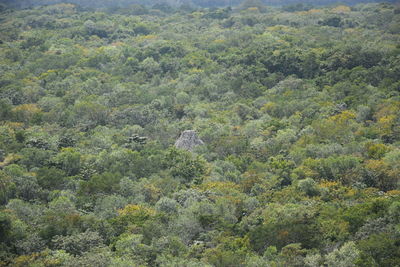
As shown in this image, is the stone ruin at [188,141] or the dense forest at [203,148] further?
the stone ruin at [188,141]

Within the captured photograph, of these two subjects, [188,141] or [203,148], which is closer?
[203,148]

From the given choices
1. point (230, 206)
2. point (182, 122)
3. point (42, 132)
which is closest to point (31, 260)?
point (230, 206)

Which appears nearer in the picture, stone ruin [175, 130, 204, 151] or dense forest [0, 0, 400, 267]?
dense forest [0, 0, 400, 267]

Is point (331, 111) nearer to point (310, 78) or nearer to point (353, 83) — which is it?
point (353, 83)

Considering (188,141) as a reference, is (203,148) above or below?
below

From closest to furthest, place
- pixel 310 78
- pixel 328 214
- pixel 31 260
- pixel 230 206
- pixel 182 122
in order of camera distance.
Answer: pixel 31 260 → pixel 328 214 → pixel 230 206 → pixel 182 122 → pixel 310 78
